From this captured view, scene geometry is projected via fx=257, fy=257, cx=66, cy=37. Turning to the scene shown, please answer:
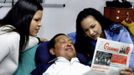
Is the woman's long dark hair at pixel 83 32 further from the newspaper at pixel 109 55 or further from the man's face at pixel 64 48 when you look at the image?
the newspaper at pixel 109 55

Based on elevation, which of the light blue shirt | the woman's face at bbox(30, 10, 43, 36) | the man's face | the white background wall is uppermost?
the woman's face at bbox(30, 10, 43, 36)

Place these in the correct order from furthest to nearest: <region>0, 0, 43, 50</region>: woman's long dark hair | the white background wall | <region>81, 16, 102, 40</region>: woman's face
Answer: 1. the white background wall
2. <region>81, 16, 102, 40</region>: woman's face
3. <region>0, 0, 43, 50</region>: woman's long dark hair

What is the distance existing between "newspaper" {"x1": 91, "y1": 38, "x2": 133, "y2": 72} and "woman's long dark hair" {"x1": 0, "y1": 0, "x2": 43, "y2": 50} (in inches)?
19.5

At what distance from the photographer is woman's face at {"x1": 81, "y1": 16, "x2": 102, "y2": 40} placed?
201 cm

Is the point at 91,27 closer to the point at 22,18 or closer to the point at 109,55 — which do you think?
the point at 109,55

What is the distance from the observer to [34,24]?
1.78 meters

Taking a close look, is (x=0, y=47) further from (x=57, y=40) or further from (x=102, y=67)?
(x=102, y=67)

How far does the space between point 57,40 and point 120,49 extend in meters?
0.53

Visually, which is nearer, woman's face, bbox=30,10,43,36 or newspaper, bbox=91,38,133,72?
newspaper, bbox=91,38,133,72

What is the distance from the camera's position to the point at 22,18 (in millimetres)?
1749

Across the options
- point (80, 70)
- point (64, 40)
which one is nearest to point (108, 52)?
point (80, 70)

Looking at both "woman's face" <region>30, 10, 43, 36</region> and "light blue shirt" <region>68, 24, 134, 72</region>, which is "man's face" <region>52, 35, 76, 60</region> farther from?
"light blue shirt" <region>68, 24, 134, 72</region>

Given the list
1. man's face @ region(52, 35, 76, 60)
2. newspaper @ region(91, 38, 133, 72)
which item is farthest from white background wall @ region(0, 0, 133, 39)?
A: newspaper @ region(91, 38, 133, 72)

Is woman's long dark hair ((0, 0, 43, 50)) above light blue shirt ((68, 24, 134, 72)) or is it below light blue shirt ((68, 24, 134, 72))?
above
